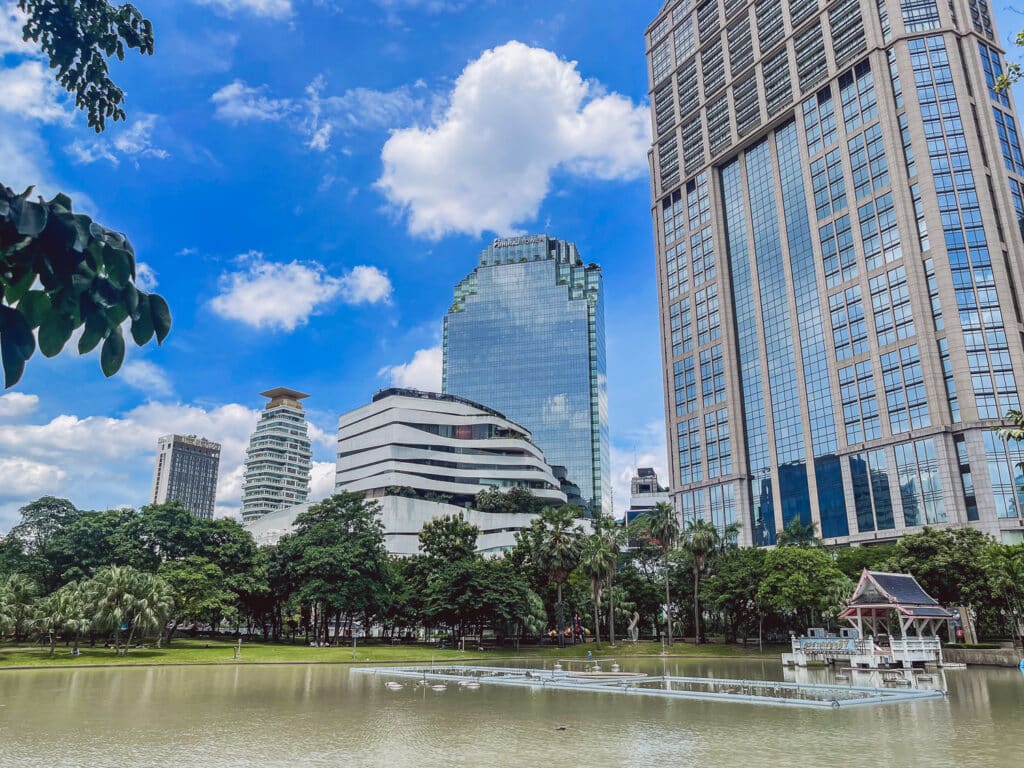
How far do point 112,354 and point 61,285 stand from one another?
40 cm

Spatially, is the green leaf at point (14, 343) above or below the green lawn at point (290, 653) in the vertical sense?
above

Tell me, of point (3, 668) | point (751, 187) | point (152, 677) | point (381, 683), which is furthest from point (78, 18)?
point (751, 187)

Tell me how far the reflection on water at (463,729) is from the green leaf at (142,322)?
18.1 m

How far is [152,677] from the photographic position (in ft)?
150

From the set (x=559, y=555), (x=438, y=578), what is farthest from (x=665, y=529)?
(x=438, y=578)

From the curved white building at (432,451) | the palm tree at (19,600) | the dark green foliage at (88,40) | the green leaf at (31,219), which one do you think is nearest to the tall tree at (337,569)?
the palm tree at (19,600)

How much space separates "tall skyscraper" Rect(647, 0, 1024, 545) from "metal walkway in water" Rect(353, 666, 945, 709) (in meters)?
57.1

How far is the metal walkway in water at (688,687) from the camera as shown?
33812 mm

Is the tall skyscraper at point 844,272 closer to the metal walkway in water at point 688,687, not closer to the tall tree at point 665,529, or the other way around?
the tall tree at point 665,529

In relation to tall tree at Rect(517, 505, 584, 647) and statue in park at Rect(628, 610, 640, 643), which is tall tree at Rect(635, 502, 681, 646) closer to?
statue in park at Rect(628, 610, 640, 643)

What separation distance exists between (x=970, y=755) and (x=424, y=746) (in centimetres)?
1519

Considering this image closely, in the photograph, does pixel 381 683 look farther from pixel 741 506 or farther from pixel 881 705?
pixel 741 506

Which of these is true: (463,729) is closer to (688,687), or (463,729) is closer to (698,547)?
(688,687)

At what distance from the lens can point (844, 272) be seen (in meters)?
108
